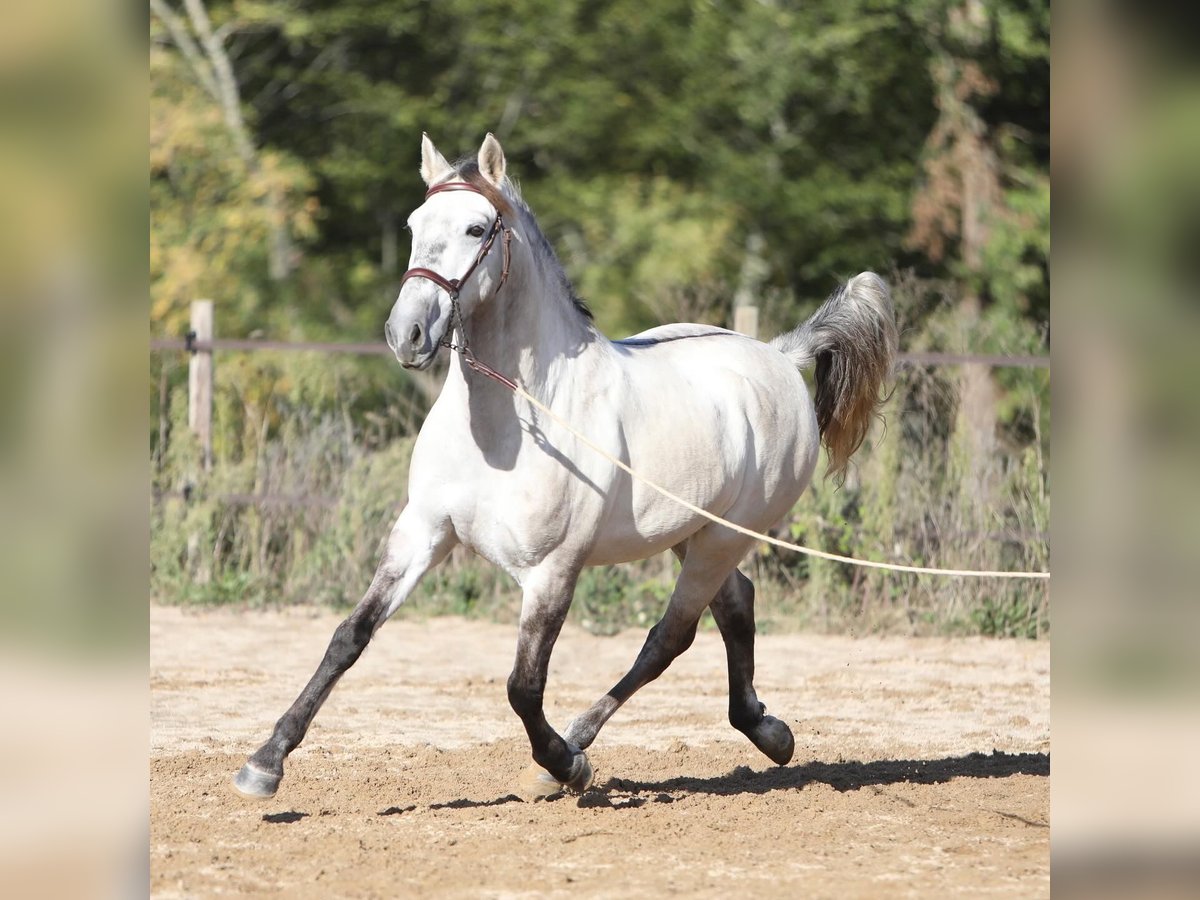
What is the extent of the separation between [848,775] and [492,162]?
8.98ft

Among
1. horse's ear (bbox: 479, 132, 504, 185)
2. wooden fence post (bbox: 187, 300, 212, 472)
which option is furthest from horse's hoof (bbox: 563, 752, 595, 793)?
wooden fence post (bbox: 187, 300, 212, 472)

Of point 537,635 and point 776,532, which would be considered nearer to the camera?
point 537,635

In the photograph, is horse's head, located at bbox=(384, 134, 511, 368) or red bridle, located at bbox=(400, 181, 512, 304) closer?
horse's head, located at bbox=(384, 134, 511, 368)

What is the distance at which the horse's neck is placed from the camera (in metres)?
4.77

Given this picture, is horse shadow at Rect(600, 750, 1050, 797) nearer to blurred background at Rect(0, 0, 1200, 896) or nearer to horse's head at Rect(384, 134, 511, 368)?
horse's head at Rect(384, 134, 511, 368)

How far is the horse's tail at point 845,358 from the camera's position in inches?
248

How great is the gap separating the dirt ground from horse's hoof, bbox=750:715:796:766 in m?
0.10

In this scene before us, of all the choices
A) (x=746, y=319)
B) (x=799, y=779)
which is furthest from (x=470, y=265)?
(x=746, y=319)

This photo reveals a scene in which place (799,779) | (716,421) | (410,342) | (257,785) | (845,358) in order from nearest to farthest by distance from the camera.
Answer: (410,342) < (257,785) < (716,421) < (799,779) < (845,358)

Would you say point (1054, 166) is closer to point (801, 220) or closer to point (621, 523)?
point (621, 523)

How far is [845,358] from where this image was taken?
629cm

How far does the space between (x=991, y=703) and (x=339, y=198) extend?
15.3 m

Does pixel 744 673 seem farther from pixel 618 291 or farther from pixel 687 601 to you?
pixel 618 291

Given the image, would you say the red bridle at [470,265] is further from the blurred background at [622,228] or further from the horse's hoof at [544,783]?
the blurred background at [622,228]
